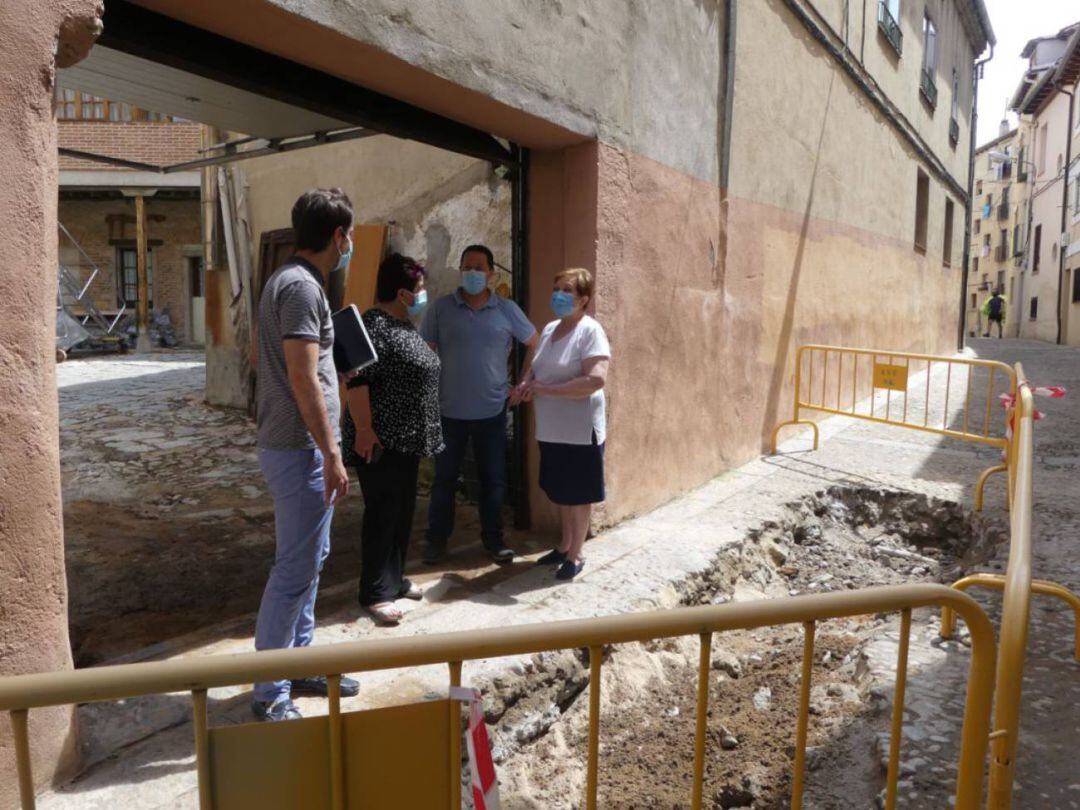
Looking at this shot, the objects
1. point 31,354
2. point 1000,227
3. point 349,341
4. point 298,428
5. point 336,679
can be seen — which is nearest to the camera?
point 336,679

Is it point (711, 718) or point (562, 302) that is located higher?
point (562, 302)

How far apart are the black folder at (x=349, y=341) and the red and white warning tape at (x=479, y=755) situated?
6.09ft

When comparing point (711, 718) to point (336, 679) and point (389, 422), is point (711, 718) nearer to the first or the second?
point (389, 422)

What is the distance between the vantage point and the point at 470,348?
438 cm

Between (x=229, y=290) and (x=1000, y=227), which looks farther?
(x=1000, y=227)

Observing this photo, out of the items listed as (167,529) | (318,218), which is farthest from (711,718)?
(167,529)

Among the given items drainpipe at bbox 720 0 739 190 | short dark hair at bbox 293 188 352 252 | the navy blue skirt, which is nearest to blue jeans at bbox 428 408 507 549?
the navy blue skirt

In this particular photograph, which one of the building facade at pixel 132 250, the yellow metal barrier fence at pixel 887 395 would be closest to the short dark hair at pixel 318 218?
the yellow metal barrier fence at pixel 887 395

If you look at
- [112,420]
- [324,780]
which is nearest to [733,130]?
[324,780]

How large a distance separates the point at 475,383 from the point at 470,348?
0.19 metres

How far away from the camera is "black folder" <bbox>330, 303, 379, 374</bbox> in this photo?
316cm

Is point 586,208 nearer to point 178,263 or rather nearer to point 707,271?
point 707,271

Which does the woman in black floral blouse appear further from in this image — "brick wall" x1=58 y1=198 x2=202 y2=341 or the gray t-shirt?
"brick wall" x1=58 y1=198 x2=202 y2=341

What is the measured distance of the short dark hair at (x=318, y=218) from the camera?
2.85 meters
